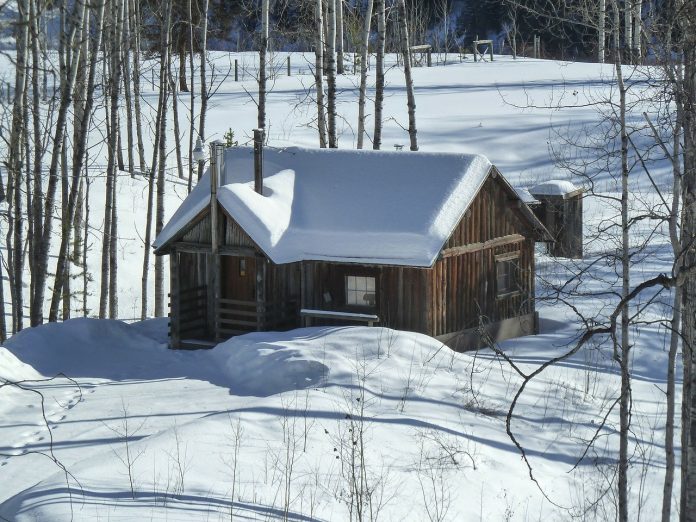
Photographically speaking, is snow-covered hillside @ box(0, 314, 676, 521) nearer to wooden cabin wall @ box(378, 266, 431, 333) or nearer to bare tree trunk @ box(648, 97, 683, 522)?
bare tree trunk @ box(648, 97, 683, 522)

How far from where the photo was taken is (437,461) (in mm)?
11789

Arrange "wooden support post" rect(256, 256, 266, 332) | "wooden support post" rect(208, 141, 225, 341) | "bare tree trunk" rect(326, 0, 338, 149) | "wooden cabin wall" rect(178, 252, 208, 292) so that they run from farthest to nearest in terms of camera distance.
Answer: "bare tree trunk" rect(326, 0, 338, 149)
"wooden cabin wall" rect(178, 252, 208, 292)
"wooden support post" rect(208, 141, 225, 341)
"wooden support post" rect(256, 256, 266, 332)

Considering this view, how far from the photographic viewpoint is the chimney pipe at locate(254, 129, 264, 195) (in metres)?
18.5

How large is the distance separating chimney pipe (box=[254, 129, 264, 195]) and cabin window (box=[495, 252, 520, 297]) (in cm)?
502

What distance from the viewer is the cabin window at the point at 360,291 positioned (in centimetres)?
1841

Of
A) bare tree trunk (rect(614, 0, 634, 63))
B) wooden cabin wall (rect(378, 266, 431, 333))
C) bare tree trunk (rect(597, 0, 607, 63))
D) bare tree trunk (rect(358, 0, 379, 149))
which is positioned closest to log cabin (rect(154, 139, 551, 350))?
wooden cabin wall (rect(378, 266, 431, 333))

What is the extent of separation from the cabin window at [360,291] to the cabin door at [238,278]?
1.89 meters

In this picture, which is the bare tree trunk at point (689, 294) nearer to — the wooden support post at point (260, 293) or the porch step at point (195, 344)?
the wooden support post at point (260, 293)

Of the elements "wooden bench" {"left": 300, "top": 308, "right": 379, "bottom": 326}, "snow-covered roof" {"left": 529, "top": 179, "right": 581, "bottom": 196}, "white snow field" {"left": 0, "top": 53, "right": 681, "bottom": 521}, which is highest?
"snow-covered roof" {"left": 529, "top": 179, "right": 581, "bottom": 196}

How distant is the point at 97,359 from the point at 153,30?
30.3 metres

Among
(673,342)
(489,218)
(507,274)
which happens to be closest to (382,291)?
(489,218)

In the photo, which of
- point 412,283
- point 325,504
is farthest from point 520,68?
point 325,504

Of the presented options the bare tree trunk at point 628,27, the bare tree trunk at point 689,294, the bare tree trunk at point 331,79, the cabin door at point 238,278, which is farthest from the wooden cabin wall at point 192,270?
the bare tree trunk at point 689,294

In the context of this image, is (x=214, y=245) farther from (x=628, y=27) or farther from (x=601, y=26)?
(x=628, y=27)
